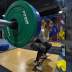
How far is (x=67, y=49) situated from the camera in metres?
0.52

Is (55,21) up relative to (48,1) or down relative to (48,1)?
down

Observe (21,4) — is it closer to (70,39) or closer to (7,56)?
(70,39)

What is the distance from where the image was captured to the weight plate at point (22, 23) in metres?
0.60

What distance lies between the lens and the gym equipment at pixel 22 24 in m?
0.60

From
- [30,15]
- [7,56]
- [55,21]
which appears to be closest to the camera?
[30,15]

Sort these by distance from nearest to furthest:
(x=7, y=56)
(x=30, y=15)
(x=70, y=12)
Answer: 1. (x=70, y=12)
2. (x=30, y=15)
3. (x=7, y=56)

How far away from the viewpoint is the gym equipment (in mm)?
596

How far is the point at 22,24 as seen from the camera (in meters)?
0.63

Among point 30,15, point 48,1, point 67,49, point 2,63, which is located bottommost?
point 2,63

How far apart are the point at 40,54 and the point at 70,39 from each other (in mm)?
409

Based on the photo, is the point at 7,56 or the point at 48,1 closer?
the point at 7,56

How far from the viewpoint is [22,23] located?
2.06ft

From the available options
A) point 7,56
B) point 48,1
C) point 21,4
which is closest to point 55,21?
point 48,1

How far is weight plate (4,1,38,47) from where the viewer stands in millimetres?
596
